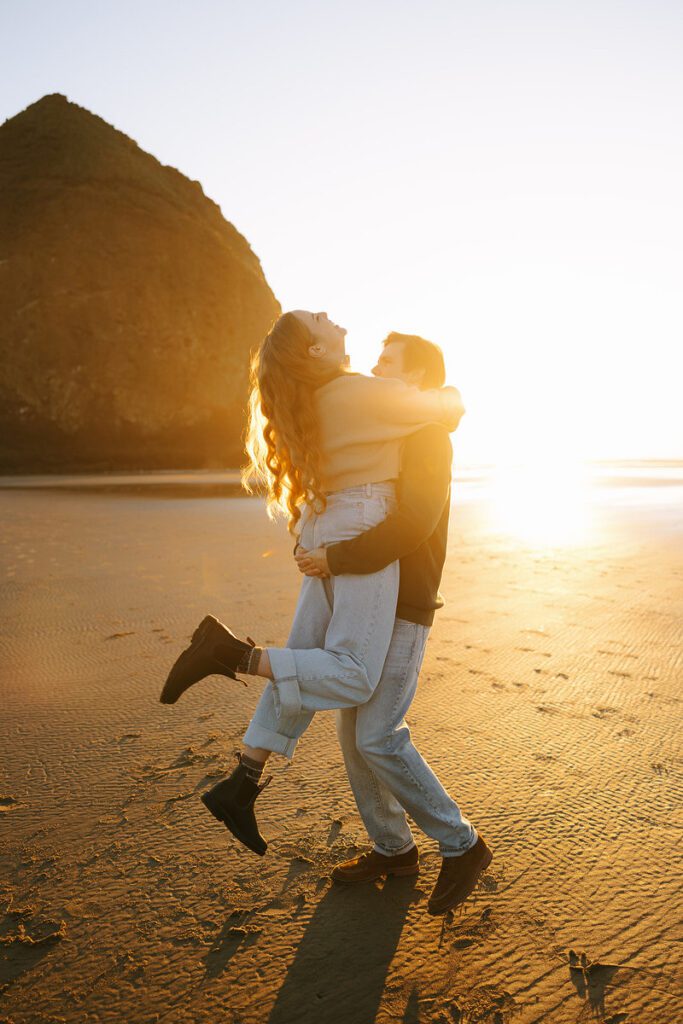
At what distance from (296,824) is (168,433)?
34424mm

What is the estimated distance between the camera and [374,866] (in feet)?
7.76

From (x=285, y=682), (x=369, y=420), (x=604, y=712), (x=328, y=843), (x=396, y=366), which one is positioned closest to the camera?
(x=285, y=682)

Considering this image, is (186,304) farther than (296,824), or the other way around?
(186,304)

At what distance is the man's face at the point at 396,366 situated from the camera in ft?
7.59

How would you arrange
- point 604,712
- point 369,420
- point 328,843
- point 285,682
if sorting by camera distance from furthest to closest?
1. point 604,712
2. point 328,843
3. point 369,420
4. point 285,682

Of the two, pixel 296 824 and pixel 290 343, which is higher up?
pixel 290 343

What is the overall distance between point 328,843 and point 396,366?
1754 millimetres

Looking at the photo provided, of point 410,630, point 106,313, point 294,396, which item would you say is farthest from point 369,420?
point 106,313

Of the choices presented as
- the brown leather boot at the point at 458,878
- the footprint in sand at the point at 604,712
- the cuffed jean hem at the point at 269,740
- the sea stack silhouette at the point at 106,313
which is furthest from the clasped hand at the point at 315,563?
the sea stack silhouette at the point at 106,313

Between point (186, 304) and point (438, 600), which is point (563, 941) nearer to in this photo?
point (438, 600)

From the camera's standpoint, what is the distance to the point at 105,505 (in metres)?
15.4

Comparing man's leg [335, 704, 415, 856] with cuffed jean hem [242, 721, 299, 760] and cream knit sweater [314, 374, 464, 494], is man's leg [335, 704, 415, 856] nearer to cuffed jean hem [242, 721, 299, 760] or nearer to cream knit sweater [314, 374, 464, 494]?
cuffed jean hem [242, 721, 299, 760]

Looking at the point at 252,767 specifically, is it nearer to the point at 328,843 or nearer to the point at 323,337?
the point at 328,843

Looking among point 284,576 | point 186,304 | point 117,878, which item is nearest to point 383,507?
point 117,878
